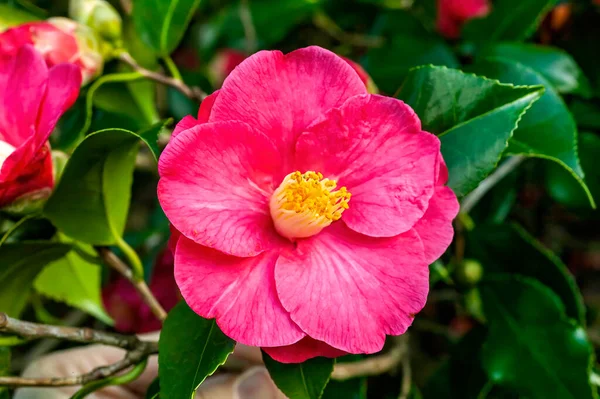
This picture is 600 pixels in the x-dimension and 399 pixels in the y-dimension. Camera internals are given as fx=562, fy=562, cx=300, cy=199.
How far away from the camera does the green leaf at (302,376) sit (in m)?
0.58

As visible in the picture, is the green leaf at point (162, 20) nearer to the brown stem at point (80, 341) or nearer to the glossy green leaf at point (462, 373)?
the brown stem at point (80, 341)

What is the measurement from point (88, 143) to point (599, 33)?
100cm

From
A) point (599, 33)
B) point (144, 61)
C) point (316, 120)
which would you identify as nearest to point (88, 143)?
point (316, 120)

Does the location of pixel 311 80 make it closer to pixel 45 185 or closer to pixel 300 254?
pixel 300 254

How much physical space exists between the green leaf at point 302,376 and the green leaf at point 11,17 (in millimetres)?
622

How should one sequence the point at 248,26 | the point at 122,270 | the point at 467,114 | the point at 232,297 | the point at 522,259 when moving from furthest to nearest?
the point at 248,26
the point at 522,259
the point at 122,270
the point at 467,114
the point at 232,297

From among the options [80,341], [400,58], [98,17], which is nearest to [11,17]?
[98,17]

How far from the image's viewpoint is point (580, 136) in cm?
101

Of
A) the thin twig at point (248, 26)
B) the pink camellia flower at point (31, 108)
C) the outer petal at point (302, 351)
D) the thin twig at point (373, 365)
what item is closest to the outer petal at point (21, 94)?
the pink camellia flower at point (31, 108)

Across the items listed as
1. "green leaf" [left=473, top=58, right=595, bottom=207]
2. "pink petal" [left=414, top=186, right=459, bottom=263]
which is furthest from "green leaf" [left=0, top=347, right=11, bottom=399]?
"green leaf" [left=473, top=58, right=595, bottom=207]

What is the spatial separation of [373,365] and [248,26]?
717 mm

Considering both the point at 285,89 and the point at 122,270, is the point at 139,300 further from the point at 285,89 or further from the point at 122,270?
the point at 285,89

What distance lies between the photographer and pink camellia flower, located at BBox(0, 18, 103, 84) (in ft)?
2.29

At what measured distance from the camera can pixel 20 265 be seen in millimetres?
682
